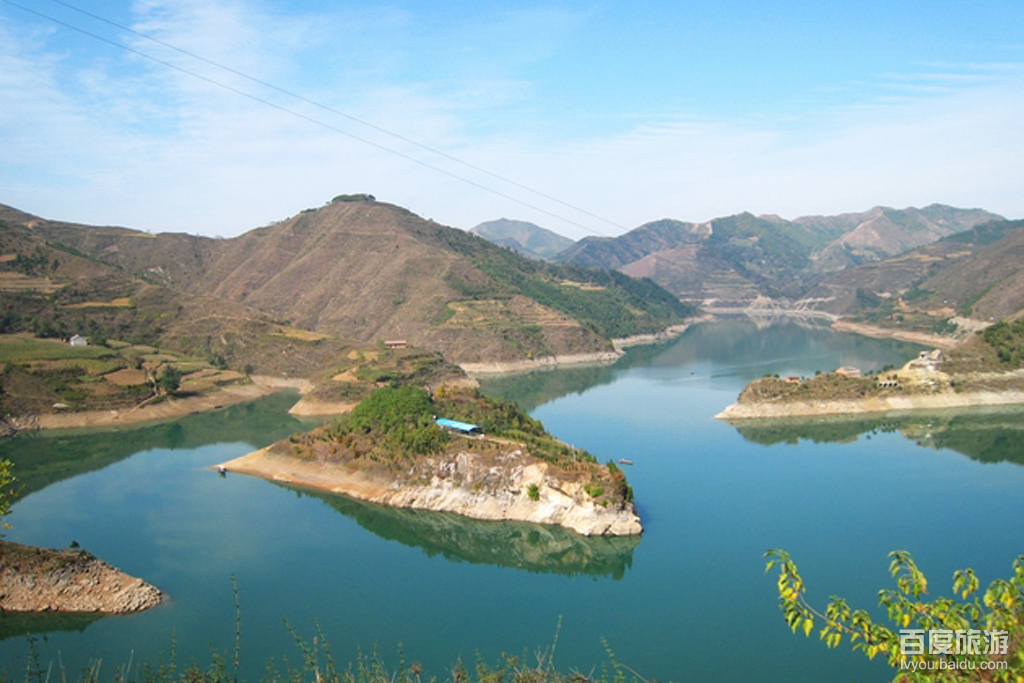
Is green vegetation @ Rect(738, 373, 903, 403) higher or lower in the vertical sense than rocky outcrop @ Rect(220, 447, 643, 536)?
higher

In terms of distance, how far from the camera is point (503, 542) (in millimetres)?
30781

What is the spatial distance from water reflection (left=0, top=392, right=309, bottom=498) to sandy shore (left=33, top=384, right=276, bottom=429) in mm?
1051

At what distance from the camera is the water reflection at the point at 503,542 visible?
1130 inches

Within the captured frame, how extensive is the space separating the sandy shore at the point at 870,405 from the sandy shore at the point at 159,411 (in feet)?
134

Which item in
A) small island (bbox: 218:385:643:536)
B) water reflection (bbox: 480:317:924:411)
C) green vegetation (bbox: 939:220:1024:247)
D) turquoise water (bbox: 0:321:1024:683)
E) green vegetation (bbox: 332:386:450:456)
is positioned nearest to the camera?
turquoise water (bbox: 0:321:1024:683)

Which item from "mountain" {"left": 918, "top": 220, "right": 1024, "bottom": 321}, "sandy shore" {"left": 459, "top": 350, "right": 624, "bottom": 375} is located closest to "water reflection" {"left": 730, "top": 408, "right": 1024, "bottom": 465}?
"sandy shore" {"left": 459, "top": 350, "right": 624, "bottom": 375}

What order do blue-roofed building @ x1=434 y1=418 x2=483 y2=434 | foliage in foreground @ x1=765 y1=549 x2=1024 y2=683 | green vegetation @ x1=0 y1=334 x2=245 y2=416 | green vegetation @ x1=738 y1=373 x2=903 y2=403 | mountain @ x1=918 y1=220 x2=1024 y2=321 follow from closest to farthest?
1. foliage in foreground @ x1=765 y1=549 x2=1024 y2=683
2. blue-roofed building @ x1=434 y1=418 x2=483 y2=434
3. green vegetation @ x1=0 y1=334 x2=245 y2=416
4. green vegetation @ x1=738 y1=373 x2=903 y2=403
5. mountain @ x1=918 y1=220 x2=1024 y2=321

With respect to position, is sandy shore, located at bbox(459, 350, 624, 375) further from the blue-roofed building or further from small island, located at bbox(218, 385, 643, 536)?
the blue-roofed building

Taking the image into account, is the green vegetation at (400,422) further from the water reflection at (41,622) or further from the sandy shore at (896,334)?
the sandy shore at (896,334)

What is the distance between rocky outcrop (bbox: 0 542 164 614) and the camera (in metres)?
24.0

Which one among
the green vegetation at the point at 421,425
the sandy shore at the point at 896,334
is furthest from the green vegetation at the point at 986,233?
the green vegetation at the point at 421,425

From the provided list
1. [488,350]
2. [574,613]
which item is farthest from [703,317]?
[574,613]


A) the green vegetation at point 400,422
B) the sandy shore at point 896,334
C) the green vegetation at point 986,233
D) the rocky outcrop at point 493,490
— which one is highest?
the green vegetation at point 986,233

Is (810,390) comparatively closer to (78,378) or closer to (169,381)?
(169,381)
